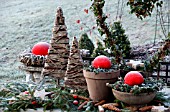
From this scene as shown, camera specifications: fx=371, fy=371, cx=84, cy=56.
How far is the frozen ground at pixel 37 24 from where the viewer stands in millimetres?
8125

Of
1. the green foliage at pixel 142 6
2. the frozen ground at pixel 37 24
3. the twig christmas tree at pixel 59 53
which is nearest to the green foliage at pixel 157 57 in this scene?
the green foliage at pixel 142 6

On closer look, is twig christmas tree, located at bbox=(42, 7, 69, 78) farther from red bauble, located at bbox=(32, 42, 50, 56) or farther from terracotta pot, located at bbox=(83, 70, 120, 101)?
terracotta pot, located at bbox=(83, 70, 120, 101)

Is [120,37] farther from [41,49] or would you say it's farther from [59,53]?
[59,53]

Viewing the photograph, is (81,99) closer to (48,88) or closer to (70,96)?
(70,96)

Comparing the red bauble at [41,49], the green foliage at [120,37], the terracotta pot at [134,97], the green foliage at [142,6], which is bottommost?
the terracotta pot at [134,97]

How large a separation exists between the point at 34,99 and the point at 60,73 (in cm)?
53

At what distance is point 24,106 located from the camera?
3.79m

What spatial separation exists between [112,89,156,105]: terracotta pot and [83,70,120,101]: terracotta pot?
0.18 meters

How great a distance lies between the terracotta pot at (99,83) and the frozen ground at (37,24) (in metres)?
2.91

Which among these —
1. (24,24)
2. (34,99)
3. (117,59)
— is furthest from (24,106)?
(24,24)

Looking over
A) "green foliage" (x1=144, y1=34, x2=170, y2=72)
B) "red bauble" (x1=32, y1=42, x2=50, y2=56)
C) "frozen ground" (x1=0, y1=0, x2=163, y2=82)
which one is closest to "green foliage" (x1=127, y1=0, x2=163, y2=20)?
"green foliage" (x1=144, y1=34, x2=170, y2=72)

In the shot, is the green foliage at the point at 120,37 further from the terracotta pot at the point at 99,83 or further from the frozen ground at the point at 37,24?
the frozen ground at the point at 37,24

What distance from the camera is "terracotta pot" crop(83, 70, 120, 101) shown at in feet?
12.1

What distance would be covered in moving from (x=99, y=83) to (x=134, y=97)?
418 mm
